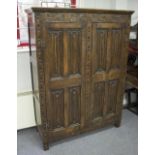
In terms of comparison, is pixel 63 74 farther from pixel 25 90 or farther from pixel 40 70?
pixel 25 90

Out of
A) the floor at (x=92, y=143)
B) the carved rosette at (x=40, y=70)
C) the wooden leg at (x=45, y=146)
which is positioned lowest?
the floor at (x=92, y=143)

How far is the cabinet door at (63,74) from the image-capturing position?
1.75 m

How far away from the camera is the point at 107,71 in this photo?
6.95 feet

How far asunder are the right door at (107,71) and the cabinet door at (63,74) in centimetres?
18

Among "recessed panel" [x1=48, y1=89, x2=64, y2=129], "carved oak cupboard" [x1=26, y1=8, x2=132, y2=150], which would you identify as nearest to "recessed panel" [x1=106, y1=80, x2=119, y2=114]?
"carved oak cupboard" [x1=26, y1=8, x2=132, y2=150]

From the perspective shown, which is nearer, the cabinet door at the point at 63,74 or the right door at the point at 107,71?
the cabinet door at the point at 63,74

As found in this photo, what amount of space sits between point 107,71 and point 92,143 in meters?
0.86

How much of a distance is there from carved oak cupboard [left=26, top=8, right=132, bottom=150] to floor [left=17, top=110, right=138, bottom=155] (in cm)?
13

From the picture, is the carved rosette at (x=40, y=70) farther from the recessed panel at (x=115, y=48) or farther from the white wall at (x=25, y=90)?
the recessed panel at (x=115, y=48)

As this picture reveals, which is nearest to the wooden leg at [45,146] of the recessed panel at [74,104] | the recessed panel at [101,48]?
the recessed panel at [74,104]

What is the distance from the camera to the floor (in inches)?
81.0
